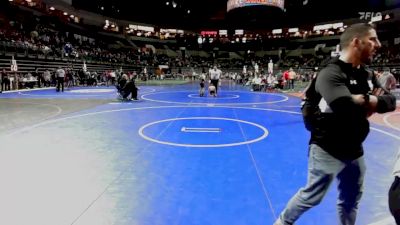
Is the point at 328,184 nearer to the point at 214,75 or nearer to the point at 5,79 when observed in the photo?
the point at 214,75

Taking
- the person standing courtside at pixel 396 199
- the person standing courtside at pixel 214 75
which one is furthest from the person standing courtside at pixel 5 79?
the person standing courtside at pixel 396 199

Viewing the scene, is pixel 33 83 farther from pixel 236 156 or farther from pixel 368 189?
pixel 368 189

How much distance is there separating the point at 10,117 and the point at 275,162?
896 centimetres

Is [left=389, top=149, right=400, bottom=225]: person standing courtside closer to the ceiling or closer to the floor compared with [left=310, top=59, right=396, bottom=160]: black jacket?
closer to the floor

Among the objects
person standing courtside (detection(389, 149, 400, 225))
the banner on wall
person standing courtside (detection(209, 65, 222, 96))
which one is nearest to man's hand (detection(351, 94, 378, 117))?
person standing courtside (detection(389, 149, 400, 225))

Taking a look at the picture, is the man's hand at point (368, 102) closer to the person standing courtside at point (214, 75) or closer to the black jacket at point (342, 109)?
the black jacket at point (342, 109)

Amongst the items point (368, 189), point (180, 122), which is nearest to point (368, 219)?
point (368, 189)

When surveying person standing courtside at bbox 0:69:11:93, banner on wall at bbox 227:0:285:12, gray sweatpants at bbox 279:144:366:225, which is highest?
banner on wall at bbox 227:0:285:12

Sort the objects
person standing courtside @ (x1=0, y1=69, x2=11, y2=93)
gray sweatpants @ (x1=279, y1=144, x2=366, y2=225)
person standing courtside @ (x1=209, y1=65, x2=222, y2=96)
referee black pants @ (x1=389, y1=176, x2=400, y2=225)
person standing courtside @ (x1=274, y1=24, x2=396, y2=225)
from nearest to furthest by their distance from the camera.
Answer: referee black pants @ (x1=389, y1=176, x2=400, y2=225)
person standing courtside @ (x1=274, y1=24, x2=396, y2=225)
gray sweatpants @ (x1=279, y1=144, x2=366, y2=225)
person standing courtside @ (x1=209, y1=65, x2=222, y2=96)
person standing courtside @ (x1=0, y1=69, x2=11, y2=93)

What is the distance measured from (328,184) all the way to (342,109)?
0.74 metres

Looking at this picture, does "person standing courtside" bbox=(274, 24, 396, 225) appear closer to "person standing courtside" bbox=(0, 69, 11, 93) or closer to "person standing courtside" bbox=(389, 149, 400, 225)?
"person standing courtside" bbox=(389, 149, 400, 225)

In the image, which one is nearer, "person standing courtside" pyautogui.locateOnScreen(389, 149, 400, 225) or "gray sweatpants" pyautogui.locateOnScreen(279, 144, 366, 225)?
"person standing courtside" pyautogui.locateOnScreen(389, 149, 400, 225)

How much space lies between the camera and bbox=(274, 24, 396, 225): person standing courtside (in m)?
2.34

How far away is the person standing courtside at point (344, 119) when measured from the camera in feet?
7.68
